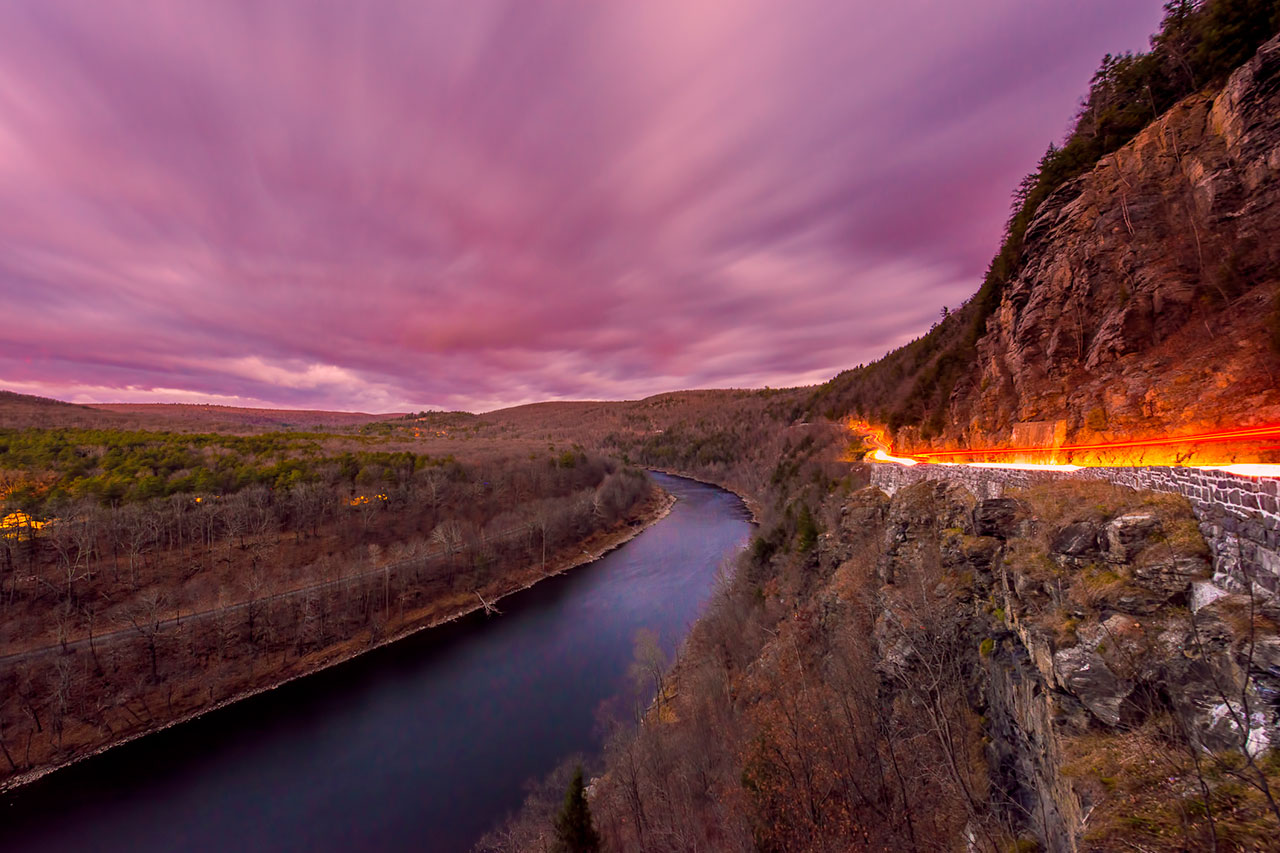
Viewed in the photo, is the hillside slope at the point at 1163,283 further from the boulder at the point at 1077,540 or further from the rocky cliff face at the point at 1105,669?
the rocky cliff face at the point at 1105,669

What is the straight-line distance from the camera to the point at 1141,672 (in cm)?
768

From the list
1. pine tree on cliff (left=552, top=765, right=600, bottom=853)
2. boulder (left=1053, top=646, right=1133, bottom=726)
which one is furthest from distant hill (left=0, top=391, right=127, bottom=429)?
boulder (left=1053, top=646, right=1133, bottom=726)

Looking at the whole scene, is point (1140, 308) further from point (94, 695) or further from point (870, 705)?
point (94, 695)

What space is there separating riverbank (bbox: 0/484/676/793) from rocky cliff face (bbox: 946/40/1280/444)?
2155 inches

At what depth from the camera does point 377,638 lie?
4228cm

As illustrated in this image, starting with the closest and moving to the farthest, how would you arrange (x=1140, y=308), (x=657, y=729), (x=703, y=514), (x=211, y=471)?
(x=1140, y=308) < (x=657, y=729) < (x=211, y=471) < (x=703, y=514)

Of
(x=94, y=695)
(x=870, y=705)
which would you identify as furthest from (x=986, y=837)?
(x=94, y=695)

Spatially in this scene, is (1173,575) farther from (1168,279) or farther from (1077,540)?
(1168,279)

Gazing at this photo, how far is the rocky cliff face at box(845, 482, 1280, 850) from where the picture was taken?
5902 millimetres

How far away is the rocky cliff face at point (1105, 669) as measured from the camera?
232 inches

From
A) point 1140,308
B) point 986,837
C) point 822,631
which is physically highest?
point 1140,308

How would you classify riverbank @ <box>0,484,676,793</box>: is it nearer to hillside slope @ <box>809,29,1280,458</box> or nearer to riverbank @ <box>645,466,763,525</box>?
riverbank @ <box>645,466,763,525</box>

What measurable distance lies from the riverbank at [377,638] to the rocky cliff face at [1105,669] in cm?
4636

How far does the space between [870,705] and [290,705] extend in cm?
4175
